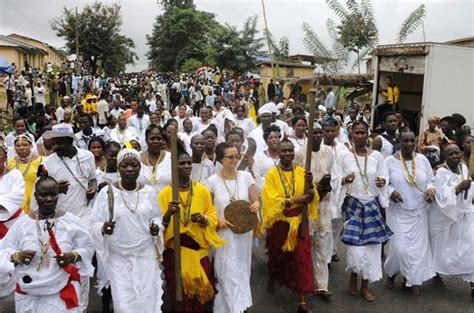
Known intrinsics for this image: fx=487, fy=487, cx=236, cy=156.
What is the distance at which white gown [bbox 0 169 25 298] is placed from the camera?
466 centimetres

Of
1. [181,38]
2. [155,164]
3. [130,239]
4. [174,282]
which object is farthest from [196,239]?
[181,38]

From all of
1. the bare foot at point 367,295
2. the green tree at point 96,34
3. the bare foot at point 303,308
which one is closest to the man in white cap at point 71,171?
the bare foot at point 303,308

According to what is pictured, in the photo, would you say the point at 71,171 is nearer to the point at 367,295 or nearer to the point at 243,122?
the point at 367,295

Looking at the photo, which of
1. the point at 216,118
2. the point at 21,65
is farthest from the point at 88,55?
the point at 216,118

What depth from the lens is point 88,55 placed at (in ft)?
143

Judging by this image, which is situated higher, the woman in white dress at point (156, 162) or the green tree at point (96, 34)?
the green tree at point (96, 34)

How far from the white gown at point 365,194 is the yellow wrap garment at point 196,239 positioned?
1901mm

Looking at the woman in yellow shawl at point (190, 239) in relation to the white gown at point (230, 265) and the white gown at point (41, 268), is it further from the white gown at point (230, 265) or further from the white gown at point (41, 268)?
the white gown at point (41, 268)

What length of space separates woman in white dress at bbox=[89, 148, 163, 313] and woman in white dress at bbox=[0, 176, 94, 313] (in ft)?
1.14

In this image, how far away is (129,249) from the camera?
14.0 ft

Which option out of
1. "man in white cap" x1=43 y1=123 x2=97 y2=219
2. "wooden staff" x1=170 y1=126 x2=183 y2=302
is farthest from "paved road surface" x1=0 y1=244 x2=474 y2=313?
"wooden staff" x1=170 y1=126 x2=183 y2=302

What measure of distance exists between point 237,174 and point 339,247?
3327 mm

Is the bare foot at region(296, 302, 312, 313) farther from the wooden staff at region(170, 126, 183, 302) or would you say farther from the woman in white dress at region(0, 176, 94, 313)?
the woman in white dress at region(0, 176, 94, 313)

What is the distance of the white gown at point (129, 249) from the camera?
4.21 m
